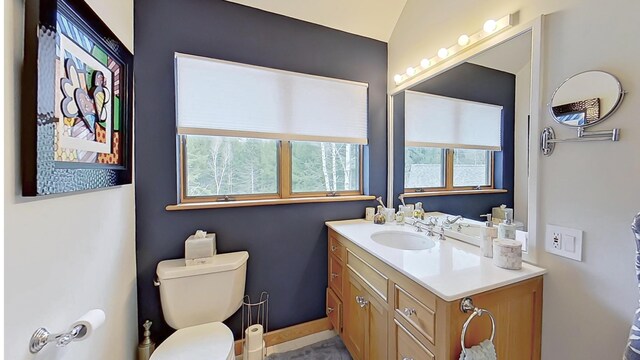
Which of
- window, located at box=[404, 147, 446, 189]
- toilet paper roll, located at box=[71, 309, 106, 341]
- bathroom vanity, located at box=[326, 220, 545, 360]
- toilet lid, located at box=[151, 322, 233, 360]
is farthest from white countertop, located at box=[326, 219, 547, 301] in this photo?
toilet paper roll, located at box=[71, 309, 106, 341]

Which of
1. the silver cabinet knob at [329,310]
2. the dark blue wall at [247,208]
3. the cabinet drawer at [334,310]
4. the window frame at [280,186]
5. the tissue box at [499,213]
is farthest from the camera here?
the silver cabinet knob at [329,310]

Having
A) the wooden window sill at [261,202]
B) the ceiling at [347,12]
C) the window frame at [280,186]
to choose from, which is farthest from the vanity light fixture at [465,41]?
the wooden window sill at [261,202]

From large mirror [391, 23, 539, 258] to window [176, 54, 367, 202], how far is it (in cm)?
39

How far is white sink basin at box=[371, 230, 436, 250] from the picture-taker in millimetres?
1663

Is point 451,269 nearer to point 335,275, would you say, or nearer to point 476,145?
point 476,145

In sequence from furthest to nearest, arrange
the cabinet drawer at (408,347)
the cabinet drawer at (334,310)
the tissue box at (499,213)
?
the cabinet drawer at (334,310)
the tissue box at (499,213)
the cabinet drawer at (408,347)

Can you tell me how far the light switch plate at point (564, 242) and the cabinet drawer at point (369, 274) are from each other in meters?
0.71

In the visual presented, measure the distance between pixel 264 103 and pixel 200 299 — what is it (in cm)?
134

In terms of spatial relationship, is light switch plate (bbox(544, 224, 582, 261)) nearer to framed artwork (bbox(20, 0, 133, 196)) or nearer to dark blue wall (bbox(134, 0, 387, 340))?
dark blue wall (bbox(134, 0, 387, 340))

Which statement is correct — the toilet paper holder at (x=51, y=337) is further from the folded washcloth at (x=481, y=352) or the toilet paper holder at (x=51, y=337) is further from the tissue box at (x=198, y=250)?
the folded washcloth at (x=481, y=352)

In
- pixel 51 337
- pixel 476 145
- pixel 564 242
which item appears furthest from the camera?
pixel 476 145

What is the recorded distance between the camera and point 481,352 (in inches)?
33.4

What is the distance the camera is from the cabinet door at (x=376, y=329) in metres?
1.22

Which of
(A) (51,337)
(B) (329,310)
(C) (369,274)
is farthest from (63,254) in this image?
(B) (329,310)
